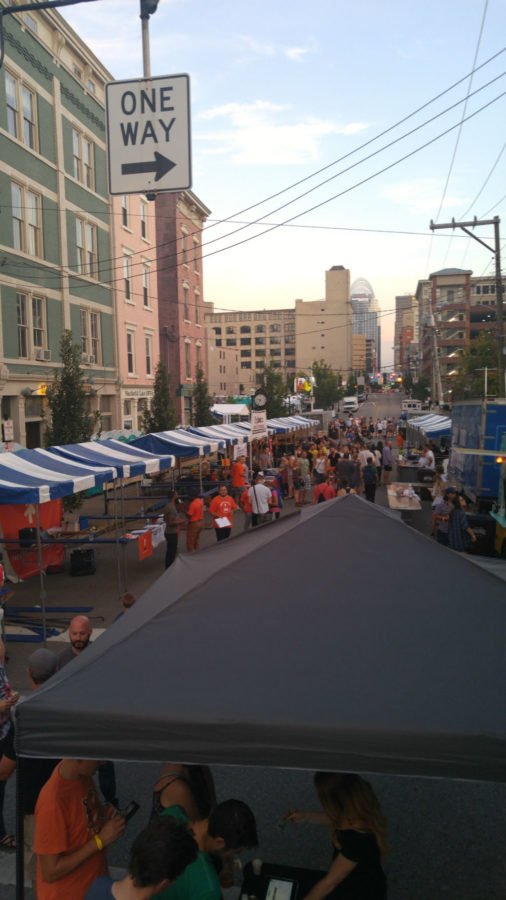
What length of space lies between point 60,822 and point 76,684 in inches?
26.7

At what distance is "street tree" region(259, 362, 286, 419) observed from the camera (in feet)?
146

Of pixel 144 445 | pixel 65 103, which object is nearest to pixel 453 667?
pixel 144 445

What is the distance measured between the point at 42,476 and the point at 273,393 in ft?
119

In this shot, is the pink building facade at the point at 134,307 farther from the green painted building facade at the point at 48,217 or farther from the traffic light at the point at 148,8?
the traffic light at the point at 148,8

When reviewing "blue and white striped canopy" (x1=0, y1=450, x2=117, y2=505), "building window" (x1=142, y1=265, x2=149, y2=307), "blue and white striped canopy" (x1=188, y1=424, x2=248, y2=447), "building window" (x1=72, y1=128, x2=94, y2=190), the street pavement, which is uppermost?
"building window" (x1=72, y1=128, x2=94, y2=190)

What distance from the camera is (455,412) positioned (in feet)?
66.8

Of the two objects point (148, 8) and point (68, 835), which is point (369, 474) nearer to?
point (148, 8)

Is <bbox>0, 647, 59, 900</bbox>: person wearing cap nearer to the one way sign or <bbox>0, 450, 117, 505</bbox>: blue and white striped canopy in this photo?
<bbox>0, 450, 117, 505</bbox>: blue and white striped canopy

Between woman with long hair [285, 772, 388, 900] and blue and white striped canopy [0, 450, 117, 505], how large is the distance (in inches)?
262

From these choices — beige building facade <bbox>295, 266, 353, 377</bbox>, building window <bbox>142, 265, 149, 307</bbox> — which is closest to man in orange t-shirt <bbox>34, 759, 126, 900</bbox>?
building window <bbox>142, 265, 149, 307</bbox>

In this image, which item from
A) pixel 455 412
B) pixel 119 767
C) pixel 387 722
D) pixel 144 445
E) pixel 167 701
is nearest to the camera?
pixel 387 722

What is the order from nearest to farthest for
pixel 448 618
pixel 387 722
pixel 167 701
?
1. pixel 387 722
2. pixel 167 701
3. pixel 448 618

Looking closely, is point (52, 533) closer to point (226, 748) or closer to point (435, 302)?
point (226, 748)

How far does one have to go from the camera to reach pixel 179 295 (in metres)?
47.7
